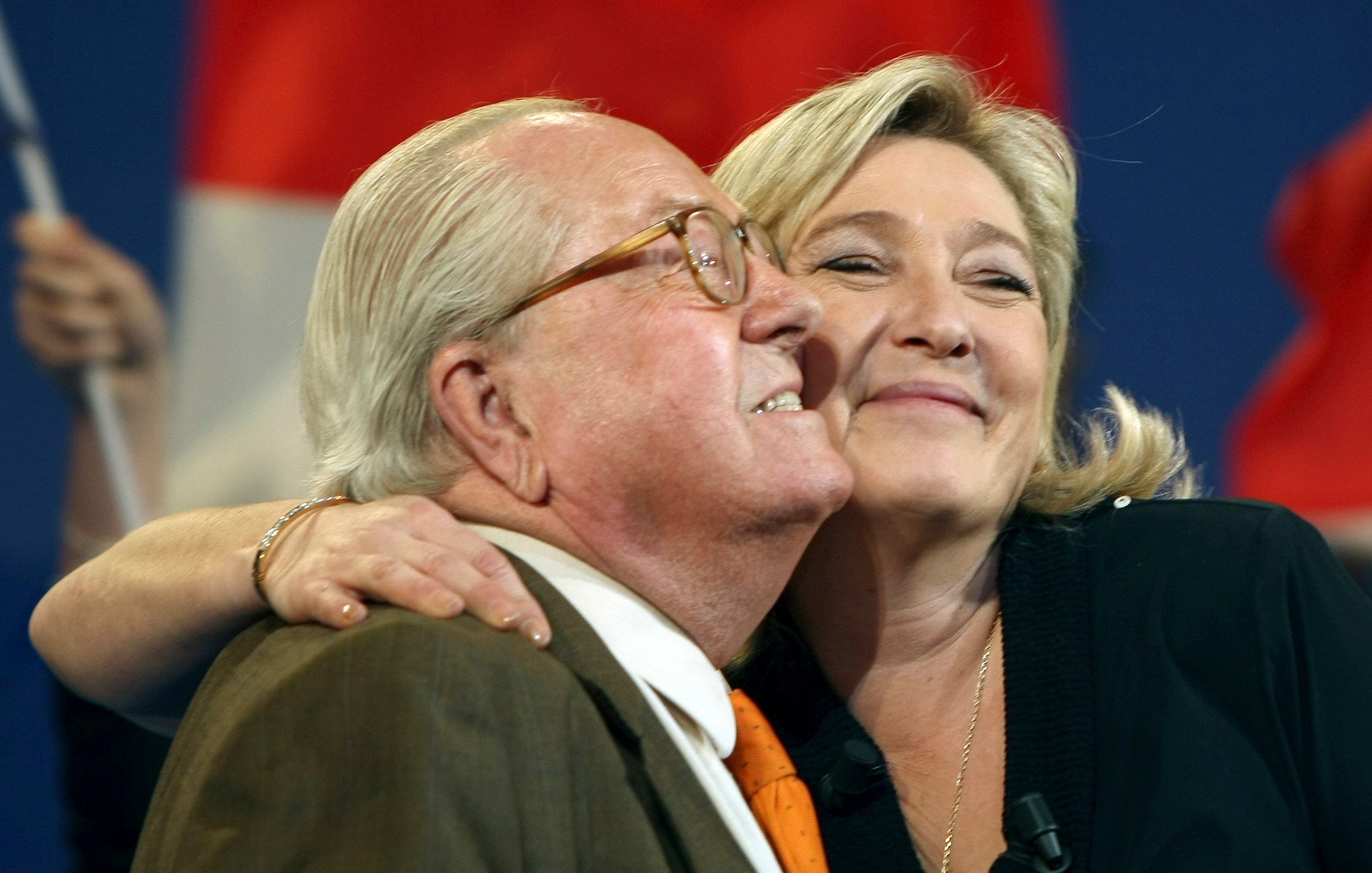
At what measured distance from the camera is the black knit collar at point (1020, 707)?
5.41ft

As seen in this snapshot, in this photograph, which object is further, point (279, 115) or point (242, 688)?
point (279, 115)

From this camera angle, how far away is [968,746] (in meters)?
1.79

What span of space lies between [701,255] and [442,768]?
28.3 inches

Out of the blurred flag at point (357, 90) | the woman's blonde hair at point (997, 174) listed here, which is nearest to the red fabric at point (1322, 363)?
the blurred flag at point (357, 90)

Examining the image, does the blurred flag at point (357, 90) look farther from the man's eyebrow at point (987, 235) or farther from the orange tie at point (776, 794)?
the orange tie at point (776, 794)

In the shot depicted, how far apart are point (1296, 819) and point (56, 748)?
8.07 ft

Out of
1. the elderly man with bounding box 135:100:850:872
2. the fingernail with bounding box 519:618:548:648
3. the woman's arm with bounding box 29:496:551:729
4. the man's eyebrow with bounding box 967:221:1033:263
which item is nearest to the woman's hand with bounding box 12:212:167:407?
the woman's arm with bounding box 29:496:551:729

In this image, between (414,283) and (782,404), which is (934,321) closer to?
(782,404)

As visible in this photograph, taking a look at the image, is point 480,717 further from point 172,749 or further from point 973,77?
point 973,77

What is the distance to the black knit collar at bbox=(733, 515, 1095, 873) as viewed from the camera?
165 cm

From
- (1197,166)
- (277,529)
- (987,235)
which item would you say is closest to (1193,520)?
(987,235)

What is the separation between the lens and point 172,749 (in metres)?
1.41

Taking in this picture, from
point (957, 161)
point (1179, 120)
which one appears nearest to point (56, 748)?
point (957, 161)

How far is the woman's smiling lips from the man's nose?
0.16 meters
